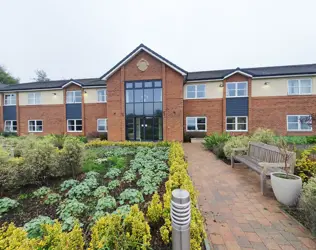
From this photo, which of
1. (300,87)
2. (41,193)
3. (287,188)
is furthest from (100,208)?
(300,87)

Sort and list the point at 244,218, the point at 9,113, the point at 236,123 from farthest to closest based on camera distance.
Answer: the point at 9,113 < the point at 236,123 < the point at 244,218

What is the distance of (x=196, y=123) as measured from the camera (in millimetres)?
16641

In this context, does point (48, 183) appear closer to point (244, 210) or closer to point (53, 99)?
point (244, 210)

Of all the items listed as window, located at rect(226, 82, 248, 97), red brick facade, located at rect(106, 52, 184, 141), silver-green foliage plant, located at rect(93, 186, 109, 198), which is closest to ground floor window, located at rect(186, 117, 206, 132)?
red brick facade, located at rect(106, 52, 184, 141)

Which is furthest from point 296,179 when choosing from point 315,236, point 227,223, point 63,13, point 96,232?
point 63,13

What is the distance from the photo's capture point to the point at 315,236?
9.00ft

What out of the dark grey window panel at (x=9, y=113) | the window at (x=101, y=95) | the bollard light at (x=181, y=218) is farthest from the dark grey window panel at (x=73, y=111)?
the bollard light at (x=181, y=218)

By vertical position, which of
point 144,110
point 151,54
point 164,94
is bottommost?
point 144,110

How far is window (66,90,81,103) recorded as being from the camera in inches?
741

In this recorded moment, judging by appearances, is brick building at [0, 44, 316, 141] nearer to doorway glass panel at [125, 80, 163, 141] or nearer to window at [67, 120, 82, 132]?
doorway glass panel at [125, 80, 163, 141]

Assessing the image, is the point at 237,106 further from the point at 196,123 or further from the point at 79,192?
the point at 79,192

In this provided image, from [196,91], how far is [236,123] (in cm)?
516

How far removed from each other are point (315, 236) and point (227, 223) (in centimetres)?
140

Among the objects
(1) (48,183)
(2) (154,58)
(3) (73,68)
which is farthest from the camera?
(3) (73,68)
